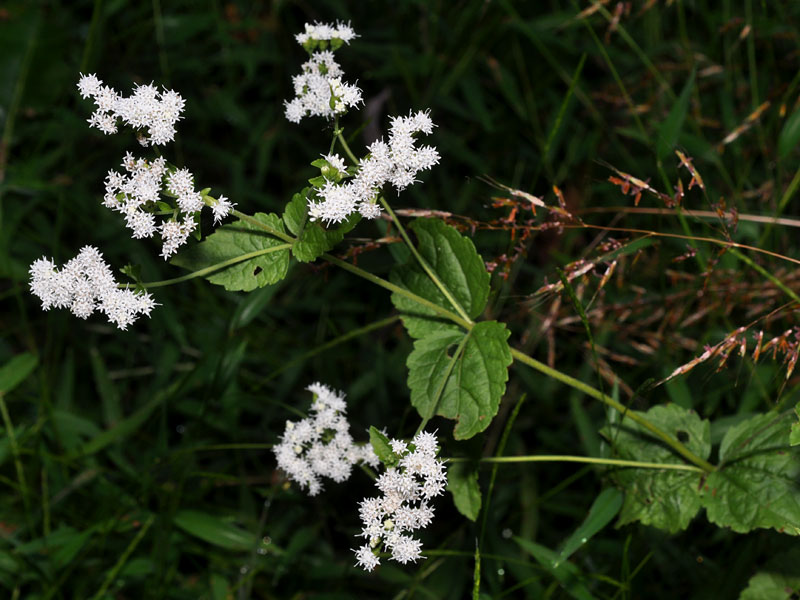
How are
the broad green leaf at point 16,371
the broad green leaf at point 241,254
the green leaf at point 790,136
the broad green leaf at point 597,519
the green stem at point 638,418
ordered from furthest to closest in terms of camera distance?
the broad green leaf at point 16,371, the green leaf at point 790,136, the broad green leaf at point 597,519, the green stem at point 638,418, the broad green leaf at point 241,254

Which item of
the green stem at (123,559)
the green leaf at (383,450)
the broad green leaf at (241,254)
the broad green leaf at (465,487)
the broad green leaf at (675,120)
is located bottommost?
the green stem at (123,559)

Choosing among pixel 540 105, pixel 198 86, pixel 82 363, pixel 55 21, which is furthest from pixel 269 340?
pixel 55 21

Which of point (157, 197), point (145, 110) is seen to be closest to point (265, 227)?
point (157, 197)

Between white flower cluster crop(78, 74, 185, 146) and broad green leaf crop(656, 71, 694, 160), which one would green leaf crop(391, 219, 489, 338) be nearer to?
white flower cluster crop(78, 74, 185, 146)

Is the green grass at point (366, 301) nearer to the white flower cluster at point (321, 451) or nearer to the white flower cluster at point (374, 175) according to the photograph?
the white flower cluster at point (321, 451)

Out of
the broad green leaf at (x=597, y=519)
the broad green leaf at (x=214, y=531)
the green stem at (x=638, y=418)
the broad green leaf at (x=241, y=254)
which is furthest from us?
the broad green leaf at (x=214, y=531)

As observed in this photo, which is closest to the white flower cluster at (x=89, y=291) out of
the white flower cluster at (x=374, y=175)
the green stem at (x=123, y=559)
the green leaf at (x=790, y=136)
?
the white flower cluster at (x=374, y=175)
